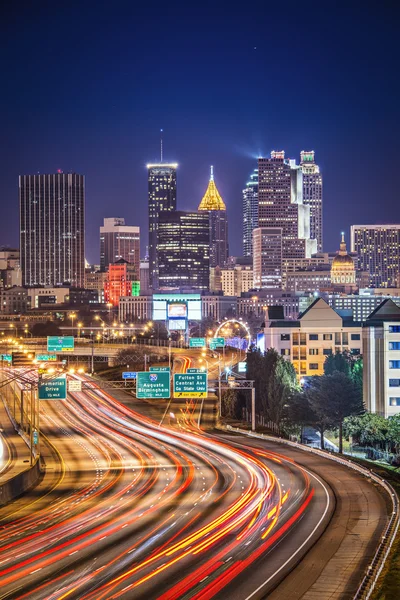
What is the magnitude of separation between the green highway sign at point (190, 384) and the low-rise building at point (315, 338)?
5880cm

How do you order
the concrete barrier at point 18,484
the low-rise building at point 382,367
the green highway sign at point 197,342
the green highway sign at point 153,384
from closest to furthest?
the concrete barrier at point 18,484 → the green highway sign at point 153,384 → the low-rise building at point 382,367 → the green highway sign at point 197,342

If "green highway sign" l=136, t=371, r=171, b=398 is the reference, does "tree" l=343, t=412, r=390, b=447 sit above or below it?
below

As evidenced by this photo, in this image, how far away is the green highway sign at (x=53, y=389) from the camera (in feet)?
253

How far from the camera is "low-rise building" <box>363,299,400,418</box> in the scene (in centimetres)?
9131

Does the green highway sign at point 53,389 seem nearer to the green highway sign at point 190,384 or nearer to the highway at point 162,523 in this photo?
the highway at point 162,523

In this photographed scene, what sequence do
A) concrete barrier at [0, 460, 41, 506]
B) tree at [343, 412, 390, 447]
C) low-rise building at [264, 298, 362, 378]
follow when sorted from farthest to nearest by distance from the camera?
low-rise building at [264, 298, 362, 378] < tree at [343, 412, 390, 447] < concrete barrier at [0, 460, 41, 506]

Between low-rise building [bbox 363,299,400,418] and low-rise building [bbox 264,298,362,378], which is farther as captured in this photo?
low-rise building [bbox 264,298,362,378]

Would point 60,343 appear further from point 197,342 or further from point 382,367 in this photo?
point 382,367

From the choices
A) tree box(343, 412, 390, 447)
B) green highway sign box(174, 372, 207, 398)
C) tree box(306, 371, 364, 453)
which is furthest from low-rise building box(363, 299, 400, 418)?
green highway sign box(174, 372, 207, 398)

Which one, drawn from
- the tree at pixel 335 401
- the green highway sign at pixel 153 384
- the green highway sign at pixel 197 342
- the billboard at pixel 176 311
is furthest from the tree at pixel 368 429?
the billboard at pixel 176 311

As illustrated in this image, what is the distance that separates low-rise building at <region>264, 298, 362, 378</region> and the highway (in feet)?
180

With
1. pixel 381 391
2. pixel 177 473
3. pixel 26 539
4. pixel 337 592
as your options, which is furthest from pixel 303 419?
pixel 337 592

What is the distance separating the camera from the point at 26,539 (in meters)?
45.1

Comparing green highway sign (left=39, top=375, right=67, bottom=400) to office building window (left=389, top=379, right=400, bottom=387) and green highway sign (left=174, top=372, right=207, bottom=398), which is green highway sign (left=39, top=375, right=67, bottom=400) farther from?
office building window (left=389, top=379, right=400, bottom=387)
